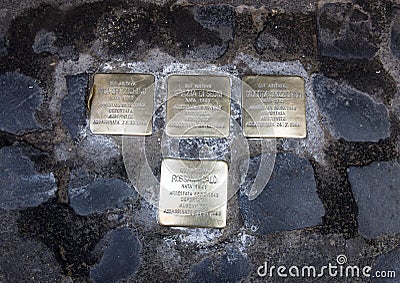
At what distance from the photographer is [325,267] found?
1445 mm

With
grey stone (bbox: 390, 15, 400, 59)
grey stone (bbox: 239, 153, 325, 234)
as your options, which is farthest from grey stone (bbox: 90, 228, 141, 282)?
grey stone (bbox: 390, 15, 400, 59)

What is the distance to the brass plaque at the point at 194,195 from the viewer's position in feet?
4.75

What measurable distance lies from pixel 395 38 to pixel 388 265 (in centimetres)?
69

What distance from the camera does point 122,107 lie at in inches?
58.8

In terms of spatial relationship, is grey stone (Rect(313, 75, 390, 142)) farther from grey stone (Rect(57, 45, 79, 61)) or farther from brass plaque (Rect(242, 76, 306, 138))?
grey stone (Rect(57, 45, 79, 61))

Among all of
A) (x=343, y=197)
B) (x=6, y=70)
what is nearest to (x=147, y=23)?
(x=6, y=70)

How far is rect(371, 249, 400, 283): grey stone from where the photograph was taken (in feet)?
4.74

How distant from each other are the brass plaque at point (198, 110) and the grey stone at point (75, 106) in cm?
26

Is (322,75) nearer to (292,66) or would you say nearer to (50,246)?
(292,66)

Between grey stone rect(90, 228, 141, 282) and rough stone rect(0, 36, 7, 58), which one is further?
rough stone rect(0, 36, 7, 58)

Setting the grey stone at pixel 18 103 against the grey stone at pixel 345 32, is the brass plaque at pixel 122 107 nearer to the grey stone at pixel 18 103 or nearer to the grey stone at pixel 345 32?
the grey stone at pixel 18 103

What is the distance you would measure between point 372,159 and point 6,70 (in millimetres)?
1132

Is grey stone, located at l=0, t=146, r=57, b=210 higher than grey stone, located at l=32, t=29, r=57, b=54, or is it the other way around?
grey stone, located at l=32, t=29, r=57, b=54

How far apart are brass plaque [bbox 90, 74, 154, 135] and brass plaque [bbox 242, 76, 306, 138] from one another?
0.29 m
